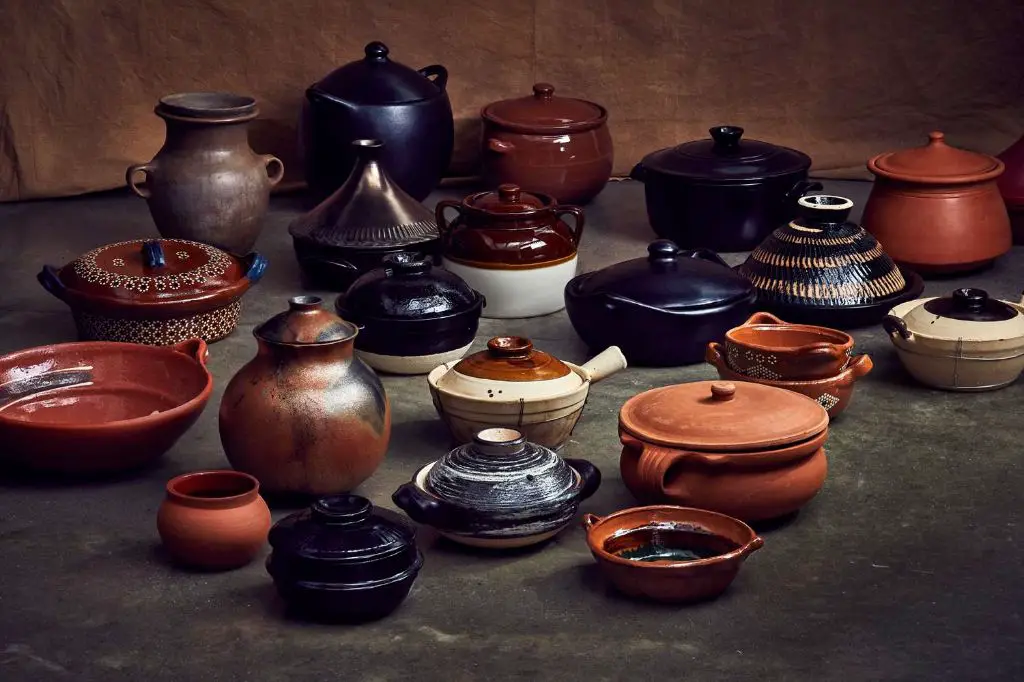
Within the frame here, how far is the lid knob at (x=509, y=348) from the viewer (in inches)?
144

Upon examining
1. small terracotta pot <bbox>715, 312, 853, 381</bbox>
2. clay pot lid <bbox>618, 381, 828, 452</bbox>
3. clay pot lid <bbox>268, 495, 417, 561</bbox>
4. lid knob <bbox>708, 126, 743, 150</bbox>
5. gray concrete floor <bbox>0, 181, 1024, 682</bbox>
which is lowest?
gray concrete floor <bbox>0, 181, 1024, 682</bbox>

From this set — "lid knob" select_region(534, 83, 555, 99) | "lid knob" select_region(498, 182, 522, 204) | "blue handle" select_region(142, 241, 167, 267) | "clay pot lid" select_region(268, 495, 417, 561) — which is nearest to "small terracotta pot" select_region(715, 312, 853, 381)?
"lid knob" select_region(498, 182, 522, 204)

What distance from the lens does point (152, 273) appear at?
14.8 feet

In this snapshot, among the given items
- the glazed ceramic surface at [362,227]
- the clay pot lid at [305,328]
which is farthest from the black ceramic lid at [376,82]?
the clay pot lid at [305,328]

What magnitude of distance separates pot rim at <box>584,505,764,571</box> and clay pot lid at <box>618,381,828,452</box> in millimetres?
157

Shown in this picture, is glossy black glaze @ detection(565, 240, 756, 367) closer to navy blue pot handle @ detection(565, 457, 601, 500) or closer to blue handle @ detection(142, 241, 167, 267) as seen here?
navy blue pot handle @ detection(565, 457, 601, 500)

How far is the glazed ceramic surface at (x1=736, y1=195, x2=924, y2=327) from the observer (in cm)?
468

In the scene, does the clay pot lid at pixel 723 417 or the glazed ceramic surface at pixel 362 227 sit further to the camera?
the glazed ceramic surface at pixel 362 227

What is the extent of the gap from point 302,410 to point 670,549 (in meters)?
0.86

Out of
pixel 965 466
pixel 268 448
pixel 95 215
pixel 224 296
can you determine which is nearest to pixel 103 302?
pixel 224 296

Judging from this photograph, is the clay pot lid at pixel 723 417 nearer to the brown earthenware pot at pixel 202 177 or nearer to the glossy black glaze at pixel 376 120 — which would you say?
the brown earthenware pot at pixel 202 177

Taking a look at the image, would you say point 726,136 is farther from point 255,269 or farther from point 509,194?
point 255,269

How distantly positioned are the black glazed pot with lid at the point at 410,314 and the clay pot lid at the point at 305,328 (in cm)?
81

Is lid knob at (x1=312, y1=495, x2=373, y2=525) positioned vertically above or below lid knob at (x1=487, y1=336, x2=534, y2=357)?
below
